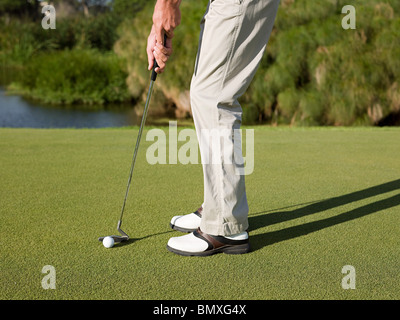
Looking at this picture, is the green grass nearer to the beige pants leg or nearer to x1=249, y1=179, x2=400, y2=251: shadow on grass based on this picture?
x1=249, y1=179, x2=400, y2=251: shadow on grass

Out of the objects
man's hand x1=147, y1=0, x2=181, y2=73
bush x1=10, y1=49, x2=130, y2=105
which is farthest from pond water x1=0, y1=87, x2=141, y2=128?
man's hand x1=147, y1=0, x2=181, y2=73

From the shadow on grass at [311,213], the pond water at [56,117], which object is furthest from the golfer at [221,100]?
the pond water at [56,117]

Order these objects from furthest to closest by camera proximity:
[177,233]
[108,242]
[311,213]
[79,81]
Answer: [79,81]
[311,213]
[177,233]
[108,242]

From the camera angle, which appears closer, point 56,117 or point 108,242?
point 108,242

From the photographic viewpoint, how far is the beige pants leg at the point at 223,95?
1.87 metres

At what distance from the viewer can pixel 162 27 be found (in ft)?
6.32

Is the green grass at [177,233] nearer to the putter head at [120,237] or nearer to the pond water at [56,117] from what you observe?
the putter head at [120,237]

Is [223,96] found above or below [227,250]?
above

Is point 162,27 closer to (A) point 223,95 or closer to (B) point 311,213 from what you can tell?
(A) point 223,95

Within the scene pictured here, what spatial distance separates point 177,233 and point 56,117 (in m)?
9.89

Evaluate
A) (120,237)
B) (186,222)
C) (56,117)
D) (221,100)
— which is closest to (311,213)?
(186,222)

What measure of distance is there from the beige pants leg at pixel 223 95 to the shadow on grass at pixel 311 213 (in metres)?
0.18

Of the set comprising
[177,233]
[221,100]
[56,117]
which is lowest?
[56,117]

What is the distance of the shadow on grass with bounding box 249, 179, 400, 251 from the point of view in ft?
6.81
